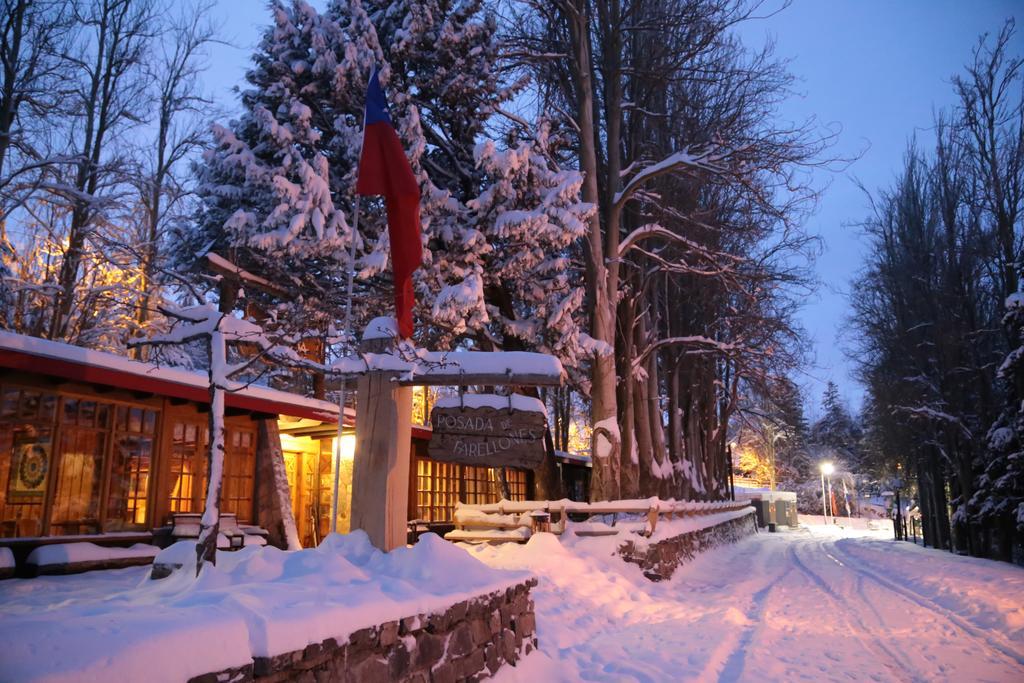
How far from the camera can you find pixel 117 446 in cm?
1059

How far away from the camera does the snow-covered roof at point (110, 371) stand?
8.49 metres

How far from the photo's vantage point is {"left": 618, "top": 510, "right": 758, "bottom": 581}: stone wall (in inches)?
483

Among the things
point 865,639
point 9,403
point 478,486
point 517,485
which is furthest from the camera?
point 517,485

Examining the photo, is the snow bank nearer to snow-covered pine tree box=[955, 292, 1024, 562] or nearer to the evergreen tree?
the evergreen tree

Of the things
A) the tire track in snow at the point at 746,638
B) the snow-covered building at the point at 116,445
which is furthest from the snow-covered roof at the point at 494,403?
the tire track in snow at the point at 746,638

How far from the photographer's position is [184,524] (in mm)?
11000

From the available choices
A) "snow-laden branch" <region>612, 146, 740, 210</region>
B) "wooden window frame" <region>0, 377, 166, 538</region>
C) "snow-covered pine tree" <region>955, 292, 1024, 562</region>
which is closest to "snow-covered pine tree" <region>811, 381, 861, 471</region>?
"snow-covered pine tree" <region>955, 292, 1024, 562</region>

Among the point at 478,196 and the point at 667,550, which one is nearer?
the point at 667,550

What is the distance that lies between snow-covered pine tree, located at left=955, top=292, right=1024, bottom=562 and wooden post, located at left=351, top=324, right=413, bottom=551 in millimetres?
15611

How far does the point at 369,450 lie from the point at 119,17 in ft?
59.2

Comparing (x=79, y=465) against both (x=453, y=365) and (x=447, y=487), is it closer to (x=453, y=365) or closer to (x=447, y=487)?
(x=453, y=365)

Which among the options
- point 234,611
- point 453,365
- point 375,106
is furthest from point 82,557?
point 234,611

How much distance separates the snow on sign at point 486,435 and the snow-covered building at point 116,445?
7.36ft

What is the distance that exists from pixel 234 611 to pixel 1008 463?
2099 cm
